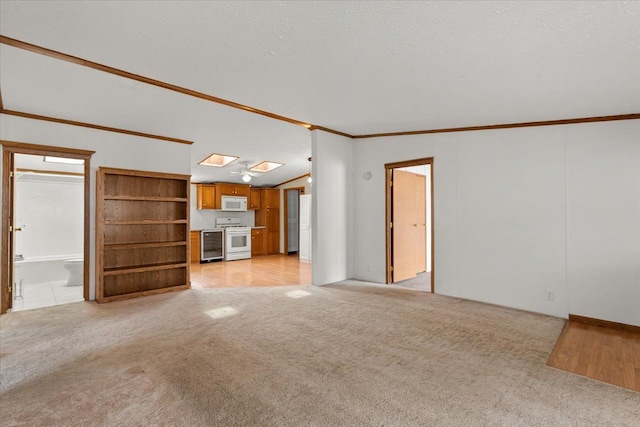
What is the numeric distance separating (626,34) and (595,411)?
2279mm

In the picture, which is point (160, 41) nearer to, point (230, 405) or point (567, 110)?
point (230, 405)

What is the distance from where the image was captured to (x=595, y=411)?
1892mm

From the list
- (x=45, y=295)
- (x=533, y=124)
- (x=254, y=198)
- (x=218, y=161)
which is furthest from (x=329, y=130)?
(x=45, y=295)

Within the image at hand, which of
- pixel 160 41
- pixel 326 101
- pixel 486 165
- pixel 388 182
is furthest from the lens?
pixel 388 182

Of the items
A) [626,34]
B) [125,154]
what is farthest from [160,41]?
[626,34]

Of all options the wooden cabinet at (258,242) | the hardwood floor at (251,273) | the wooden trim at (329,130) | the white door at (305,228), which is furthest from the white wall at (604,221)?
the wooden cabinet at (258,242)

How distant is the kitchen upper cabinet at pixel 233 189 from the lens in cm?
833

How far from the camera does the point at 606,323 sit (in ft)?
11.1

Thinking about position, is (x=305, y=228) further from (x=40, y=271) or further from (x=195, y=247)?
(x=40, y=271)

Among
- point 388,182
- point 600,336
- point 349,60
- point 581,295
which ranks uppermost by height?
point 349,60

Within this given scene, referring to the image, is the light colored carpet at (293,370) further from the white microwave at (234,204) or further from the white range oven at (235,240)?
the white microwave at (234,204)

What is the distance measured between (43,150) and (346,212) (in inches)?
165

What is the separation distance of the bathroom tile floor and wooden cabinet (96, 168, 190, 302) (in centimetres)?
64

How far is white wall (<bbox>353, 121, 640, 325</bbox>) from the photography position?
3.31 meters
